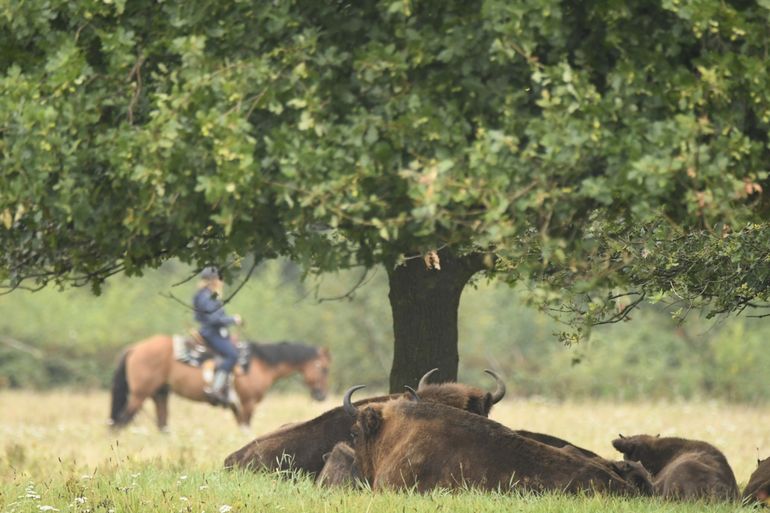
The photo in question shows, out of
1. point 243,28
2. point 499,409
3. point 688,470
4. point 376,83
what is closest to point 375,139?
point 376,83

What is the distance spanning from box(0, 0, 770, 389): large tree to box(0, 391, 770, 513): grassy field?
2002 mm

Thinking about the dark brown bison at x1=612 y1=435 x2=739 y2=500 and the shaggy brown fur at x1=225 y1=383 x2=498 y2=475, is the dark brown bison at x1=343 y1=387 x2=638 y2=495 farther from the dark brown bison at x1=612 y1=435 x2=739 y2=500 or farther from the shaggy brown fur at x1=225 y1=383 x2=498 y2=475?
the shaggy brown fur at x1=225 y1=383 x2=498 y2=475

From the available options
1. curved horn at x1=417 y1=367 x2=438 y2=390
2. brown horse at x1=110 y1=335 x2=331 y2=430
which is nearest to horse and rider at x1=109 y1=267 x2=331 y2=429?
brown horse at x1=110 y1=335 x2=331 y2=430

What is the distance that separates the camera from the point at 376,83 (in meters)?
9.03

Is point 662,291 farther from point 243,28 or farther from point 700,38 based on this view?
point 243,28

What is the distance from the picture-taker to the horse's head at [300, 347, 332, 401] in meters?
32.1

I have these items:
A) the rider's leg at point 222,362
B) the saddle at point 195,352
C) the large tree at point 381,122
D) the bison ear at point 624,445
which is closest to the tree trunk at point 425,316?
the bison ear at point 624,445

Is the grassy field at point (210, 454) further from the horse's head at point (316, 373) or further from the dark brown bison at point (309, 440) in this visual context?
the horse's head at point (316, 373)

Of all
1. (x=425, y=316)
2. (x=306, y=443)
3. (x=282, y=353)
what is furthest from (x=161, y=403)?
(x=306, y=443)

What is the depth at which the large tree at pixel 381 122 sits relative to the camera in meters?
8.47

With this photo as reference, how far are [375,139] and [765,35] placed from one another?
8.71 feet

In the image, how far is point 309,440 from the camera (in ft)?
45.6

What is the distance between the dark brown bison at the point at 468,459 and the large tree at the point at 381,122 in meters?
2.30

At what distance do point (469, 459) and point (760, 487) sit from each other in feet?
9.44
